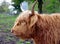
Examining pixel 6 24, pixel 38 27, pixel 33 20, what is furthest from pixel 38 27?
pixel 6 24

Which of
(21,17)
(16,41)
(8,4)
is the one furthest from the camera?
(8,4)

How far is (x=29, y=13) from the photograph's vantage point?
6.80 m

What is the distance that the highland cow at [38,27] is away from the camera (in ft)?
22.1

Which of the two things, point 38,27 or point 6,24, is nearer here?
point 38,27

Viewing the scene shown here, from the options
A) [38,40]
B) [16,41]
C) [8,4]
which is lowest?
[8,4]

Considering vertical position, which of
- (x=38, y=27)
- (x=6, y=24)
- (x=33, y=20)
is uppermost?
(x=33, y=20)

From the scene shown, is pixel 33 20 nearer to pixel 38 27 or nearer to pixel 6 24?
pixel 38 27

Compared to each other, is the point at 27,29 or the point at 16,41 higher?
the point at 27,29

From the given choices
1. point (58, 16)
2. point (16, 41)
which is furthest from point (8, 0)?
point (58, 16)

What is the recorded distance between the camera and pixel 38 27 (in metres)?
6.86

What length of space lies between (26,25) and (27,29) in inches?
3.5

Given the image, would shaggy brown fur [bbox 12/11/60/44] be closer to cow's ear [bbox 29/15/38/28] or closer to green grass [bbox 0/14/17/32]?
cow's ear [bbox 29/15/38/28]

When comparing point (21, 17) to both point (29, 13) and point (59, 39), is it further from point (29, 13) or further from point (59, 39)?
point (59, 39)

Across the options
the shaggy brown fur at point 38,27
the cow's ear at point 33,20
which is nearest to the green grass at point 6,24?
the shaggy brown fur at point 38,27
